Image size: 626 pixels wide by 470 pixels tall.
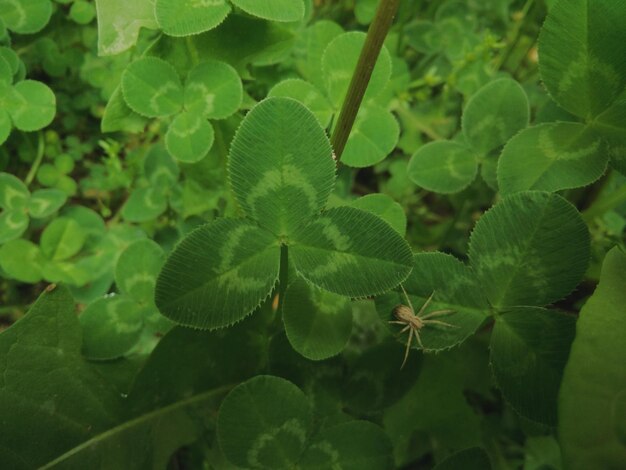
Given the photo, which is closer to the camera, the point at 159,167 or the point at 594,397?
the point at 594,397

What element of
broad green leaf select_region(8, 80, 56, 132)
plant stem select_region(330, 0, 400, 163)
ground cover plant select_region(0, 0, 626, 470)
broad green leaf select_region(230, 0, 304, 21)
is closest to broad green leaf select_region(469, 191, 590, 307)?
ground cover plant select_region(0, 0, 626, 470)

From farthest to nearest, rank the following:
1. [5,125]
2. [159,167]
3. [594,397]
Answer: [159,167]
[5,125]
[594,397]

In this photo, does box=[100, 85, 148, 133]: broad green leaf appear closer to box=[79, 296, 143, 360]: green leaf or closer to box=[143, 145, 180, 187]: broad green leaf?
box=[143, 145, 180, 187]: broad green leaf

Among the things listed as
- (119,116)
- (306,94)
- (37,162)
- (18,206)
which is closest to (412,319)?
(306,94)

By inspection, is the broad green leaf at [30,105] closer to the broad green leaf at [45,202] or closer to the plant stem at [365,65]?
the broad green leaf at [45,202]

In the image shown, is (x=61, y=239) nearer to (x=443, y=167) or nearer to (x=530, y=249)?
(x=443, y=167)

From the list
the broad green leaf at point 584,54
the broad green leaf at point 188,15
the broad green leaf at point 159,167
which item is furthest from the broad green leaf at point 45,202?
the broad green leaf at point 584,54

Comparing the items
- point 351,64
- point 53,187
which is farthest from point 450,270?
point 53,187
